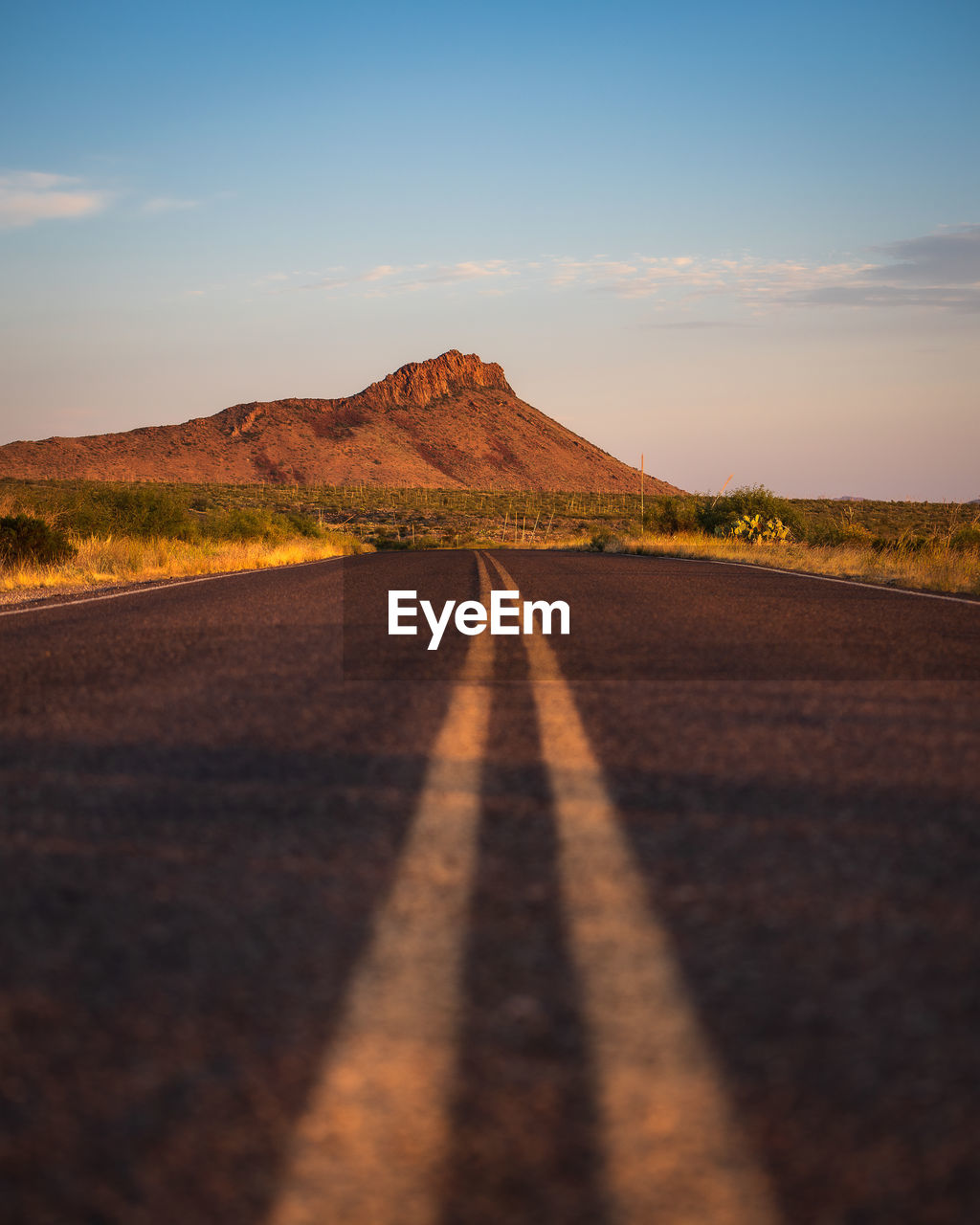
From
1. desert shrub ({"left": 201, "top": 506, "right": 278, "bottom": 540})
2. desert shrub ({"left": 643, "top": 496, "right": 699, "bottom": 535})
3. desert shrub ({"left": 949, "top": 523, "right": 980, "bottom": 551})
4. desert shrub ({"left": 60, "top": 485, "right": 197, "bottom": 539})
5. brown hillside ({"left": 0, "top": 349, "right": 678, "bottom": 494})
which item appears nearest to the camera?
desert shrub ({"left": 949, "top": 523, "right": 980, "bottom": 551})

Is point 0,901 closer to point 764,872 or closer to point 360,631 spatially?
A: point 764,872

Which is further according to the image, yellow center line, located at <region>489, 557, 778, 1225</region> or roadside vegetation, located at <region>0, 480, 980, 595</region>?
roadside vegetation, located at <region>0, 480, 980, 595</region>

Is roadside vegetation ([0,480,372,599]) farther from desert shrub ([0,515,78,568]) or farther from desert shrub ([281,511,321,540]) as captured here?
desert shrub ([281,511,321,540])

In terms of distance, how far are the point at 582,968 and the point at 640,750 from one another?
6.23ft

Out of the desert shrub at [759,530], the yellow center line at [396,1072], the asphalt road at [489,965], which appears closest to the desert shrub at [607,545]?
the desert shrub at [759,530]

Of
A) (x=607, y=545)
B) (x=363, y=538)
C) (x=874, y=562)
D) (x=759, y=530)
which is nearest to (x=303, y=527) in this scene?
(x=607, y=545)

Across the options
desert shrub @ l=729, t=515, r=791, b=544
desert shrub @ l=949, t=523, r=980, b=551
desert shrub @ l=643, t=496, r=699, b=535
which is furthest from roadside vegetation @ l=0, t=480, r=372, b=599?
desert shrub @ l=949, t=523, r=980, b=551

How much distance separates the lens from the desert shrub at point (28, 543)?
1673 cm

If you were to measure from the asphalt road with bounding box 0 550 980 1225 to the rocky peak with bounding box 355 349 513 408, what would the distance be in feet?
487

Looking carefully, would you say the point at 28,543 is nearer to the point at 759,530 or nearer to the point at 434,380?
the point at 759,530

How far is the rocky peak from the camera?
154 meters

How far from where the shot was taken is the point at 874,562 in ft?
55.2

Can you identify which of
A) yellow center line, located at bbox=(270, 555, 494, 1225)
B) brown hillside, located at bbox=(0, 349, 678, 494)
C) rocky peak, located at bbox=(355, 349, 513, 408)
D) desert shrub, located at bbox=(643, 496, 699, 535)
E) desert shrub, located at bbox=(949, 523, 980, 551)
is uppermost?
rocky peak, located at bbox=(355, 349, 513, 408)

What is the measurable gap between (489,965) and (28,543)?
16.9 m
